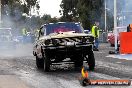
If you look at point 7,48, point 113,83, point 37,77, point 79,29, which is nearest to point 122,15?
point 7,48

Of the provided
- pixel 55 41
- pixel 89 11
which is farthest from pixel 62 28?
pixel 89 11

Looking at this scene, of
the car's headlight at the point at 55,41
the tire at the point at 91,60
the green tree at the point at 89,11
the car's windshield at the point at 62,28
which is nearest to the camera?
the car's headlight at the point at 55,41

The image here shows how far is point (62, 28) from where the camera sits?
1720 centimetres

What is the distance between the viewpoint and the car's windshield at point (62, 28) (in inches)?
672

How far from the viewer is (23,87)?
456 inches

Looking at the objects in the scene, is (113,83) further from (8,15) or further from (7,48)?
(8,15)

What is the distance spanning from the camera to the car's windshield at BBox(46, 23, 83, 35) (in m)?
17.1

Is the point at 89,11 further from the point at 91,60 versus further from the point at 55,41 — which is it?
the point at 55,41

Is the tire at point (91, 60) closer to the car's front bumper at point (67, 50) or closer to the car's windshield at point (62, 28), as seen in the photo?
the car's front bumper at point (67, 50)

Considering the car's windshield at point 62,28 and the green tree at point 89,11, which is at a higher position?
the green tree at point 89,11

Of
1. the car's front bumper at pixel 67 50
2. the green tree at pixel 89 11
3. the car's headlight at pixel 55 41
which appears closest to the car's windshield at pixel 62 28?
the car's front bumper at pixel 67 50

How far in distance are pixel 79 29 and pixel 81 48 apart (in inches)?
63.5

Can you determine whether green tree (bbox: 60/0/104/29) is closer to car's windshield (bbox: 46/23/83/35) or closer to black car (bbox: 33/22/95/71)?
car's windshield (bbox: 46/23/83/35)

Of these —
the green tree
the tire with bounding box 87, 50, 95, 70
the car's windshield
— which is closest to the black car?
the tire with bounding box 87, 50, 95, 70
